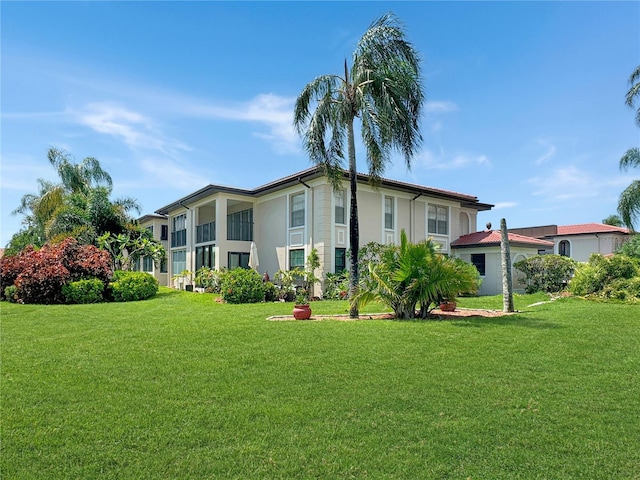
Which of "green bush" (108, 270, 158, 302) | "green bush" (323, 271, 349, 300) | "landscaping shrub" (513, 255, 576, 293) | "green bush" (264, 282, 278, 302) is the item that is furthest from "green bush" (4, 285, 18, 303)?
"landscaping shrub" (513, 255, 576, 293)

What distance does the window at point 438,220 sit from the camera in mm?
23625

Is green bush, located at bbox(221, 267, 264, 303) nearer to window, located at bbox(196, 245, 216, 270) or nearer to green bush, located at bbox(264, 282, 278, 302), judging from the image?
green bush, located at bbox(264, 282, 278, 302)

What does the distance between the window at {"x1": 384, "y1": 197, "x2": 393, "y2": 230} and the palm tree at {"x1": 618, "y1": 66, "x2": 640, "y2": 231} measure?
38.5ft

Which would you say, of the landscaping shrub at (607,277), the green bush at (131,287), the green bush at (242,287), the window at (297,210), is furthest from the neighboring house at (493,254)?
the green bush at (131,287)

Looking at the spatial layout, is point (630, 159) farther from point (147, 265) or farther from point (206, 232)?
point (147, 265)

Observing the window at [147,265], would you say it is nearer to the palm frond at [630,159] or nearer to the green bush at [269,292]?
the green bush at [269,292]

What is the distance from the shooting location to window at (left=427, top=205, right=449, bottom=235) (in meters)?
23.6

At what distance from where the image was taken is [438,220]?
78.5 feet

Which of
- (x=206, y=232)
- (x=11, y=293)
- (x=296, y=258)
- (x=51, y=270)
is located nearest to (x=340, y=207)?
(x=296, y=258)

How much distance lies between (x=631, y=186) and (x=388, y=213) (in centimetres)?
1234

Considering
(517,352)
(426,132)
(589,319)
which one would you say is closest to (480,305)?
(589,319)

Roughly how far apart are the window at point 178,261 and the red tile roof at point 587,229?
31559mm

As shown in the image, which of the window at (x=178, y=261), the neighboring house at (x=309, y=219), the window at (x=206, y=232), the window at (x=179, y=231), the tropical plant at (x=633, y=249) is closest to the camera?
the neighboring house at (x=309, y=219)

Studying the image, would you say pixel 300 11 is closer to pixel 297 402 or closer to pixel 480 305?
pixel 297 402
